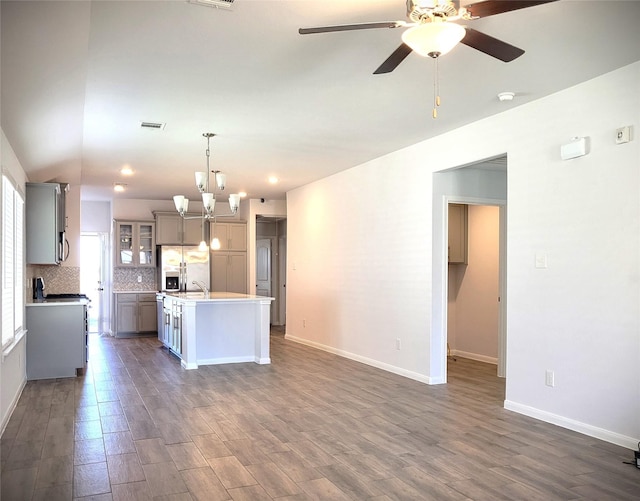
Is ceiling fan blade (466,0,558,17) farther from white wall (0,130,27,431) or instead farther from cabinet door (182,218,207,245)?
cabinet door (182,218,207,245)

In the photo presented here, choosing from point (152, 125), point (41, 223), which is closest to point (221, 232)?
point (41, 223)

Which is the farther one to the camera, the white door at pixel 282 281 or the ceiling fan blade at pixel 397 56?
the white door at pixel 282 281

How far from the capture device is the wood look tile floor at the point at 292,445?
10.1 feet

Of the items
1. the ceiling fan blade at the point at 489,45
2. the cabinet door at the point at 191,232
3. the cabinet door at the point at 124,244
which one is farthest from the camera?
the cabinet door at the point at 191,232

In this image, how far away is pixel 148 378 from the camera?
241 inches

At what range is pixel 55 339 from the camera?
242 inches

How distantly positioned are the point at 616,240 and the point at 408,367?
2881mm

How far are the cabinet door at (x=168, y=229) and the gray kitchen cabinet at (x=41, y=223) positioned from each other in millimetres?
3856

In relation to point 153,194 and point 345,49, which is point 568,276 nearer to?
point 345,49

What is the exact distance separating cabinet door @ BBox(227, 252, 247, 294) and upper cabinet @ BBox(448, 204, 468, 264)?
448 cm

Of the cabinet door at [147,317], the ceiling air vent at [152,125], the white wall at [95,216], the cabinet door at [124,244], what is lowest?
the cabinet door at [147,317]

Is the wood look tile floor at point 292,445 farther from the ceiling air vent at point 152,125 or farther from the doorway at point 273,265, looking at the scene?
the doorway at point 273,265

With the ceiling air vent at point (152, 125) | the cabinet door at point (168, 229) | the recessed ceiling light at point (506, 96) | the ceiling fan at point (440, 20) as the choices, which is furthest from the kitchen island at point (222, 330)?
the ceiling fan at point (440, 20)

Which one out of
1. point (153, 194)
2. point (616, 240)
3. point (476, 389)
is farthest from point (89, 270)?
point (616, 240)
